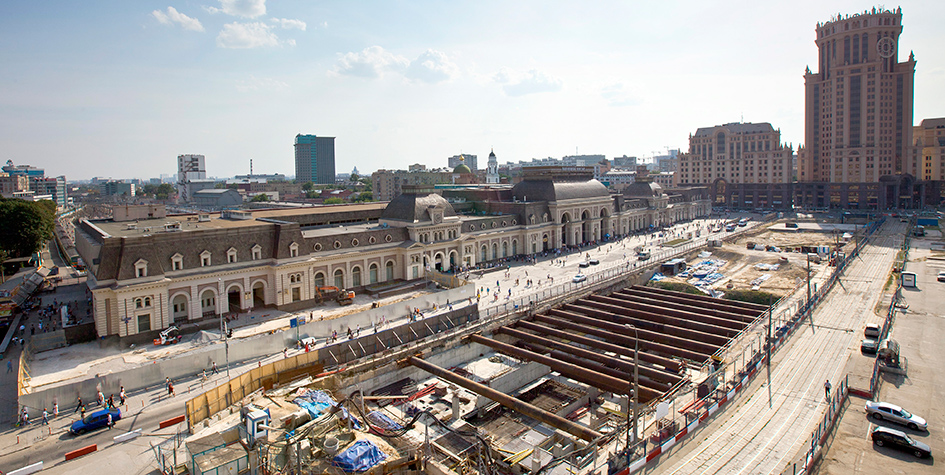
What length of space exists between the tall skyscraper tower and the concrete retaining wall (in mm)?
→ 158137

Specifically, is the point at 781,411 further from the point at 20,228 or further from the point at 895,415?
the point at 20,228

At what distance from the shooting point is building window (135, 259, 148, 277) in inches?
1986

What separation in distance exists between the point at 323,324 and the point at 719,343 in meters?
37.4

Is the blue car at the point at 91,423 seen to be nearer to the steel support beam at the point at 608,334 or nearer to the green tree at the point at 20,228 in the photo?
the steel support beam at the point at 608,334

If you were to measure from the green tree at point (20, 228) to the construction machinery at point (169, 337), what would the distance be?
56.2 m

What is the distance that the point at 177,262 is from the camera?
53.6 m

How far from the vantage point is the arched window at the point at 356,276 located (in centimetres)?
6769

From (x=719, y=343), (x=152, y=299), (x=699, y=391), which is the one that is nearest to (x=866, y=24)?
(x=719, y=343)

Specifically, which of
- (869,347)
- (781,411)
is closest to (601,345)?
(781,411)

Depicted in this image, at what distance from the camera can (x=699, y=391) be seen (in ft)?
125

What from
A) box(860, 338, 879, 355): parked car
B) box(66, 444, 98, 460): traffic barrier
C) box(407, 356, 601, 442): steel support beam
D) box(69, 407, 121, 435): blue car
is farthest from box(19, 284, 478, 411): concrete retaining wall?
box(860, 338, 879, 355): parked car

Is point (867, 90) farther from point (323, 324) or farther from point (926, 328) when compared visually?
point (323, 324)

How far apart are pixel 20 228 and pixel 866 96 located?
203553 millimetres

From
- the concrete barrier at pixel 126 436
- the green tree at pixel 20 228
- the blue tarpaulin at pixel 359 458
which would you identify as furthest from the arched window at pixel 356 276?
the green tree at pixel 20 228
